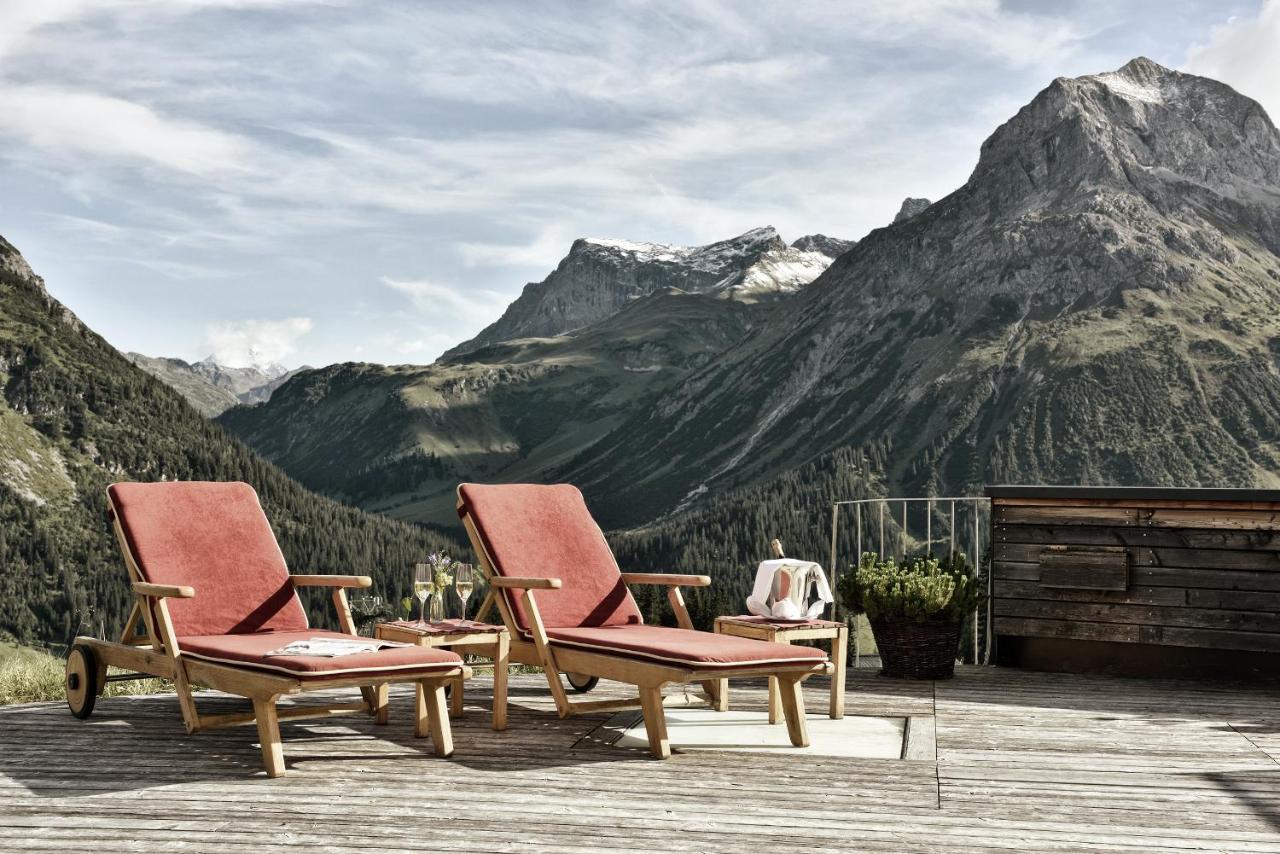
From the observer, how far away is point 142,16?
121 feet

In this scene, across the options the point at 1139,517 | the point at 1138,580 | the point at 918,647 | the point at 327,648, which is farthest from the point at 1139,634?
the point at 327,648

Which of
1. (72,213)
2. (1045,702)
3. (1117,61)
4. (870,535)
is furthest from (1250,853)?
(1117,61)

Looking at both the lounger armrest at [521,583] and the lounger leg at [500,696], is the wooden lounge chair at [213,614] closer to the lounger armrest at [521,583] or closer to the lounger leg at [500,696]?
the lounger leg at [500,696]

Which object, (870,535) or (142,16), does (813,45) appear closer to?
(142,16)

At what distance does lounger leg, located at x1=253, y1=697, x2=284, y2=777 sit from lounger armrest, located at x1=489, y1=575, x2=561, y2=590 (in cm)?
140

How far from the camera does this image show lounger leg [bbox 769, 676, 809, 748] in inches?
215

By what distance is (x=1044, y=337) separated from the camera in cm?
14500

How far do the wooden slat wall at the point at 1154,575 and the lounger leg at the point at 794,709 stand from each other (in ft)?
12.2

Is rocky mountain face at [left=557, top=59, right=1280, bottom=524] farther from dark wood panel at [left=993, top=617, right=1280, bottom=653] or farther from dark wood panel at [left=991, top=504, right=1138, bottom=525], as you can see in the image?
A: dark wood panel at [left=993, top=617, right=1280, bottom=653]

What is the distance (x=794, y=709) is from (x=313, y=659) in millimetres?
2102

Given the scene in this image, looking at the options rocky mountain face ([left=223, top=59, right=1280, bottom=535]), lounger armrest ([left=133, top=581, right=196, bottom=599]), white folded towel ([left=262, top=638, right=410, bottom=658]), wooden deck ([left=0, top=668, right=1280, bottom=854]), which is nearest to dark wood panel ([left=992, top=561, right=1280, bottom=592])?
wooden deck ([left=0, top=668, right=1280, bottom=854])

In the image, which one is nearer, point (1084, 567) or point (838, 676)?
Result: point (838, 676)

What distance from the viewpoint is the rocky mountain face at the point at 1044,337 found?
5039 inches

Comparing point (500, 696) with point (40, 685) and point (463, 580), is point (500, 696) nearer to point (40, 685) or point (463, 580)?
point (463, 580)
